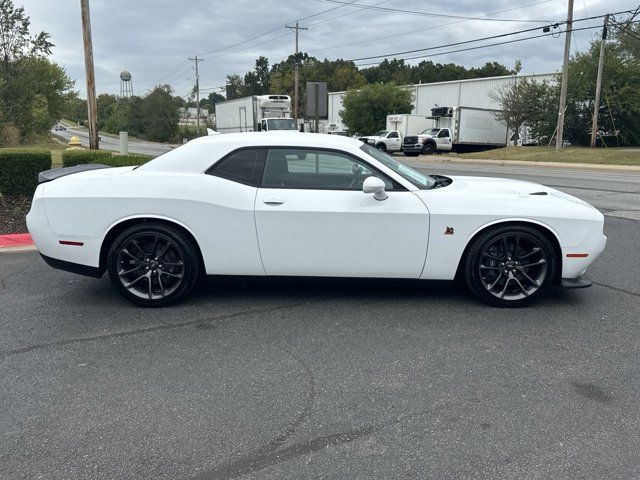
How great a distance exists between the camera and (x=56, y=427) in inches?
111

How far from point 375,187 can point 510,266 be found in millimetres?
1340

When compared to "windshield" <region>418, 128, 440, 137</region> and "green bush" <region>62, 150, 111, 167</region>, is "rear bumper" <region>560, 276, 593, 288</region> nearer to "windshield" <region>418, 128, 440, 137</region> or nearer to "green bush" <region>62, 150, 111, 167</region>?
"green bush" <region>62, 150, 111, 167</region>

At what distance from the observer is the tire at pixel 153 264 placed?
4.41m

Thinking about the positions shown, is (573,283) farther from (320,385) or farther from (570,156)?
(570,156)

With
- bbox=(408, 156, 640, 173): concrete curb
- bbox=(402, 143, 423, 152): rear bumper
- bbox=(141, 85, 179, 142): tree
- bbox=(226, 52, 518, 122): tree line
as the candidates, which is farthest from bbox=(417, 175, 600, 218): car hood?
bbox=(141, 85, 179, 142): tree

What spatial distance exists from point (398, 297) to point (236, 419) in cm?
229

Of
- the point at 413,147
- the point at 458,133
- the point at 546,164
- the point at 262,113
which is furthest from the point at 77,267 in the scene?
the point at 458,133

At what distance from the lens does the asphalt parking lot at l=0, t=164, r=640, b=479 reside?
8.34 feet

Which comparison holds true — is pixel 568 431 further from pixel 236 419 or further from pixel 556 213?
pixel 556 213

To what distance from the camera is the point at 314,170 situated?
4.49m

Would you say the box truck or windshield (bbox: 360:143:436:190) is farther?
the box truck

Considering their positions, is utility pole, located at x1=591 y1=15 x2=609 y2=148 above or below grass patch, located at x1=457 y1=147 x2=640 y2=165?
above

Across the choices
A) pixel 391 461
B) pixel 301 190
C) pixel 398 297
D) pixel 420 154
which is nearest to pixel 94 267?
pixel 301 190

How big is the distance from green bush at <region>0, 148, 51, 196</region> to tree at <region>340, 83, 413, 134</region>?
3882 centimetres
